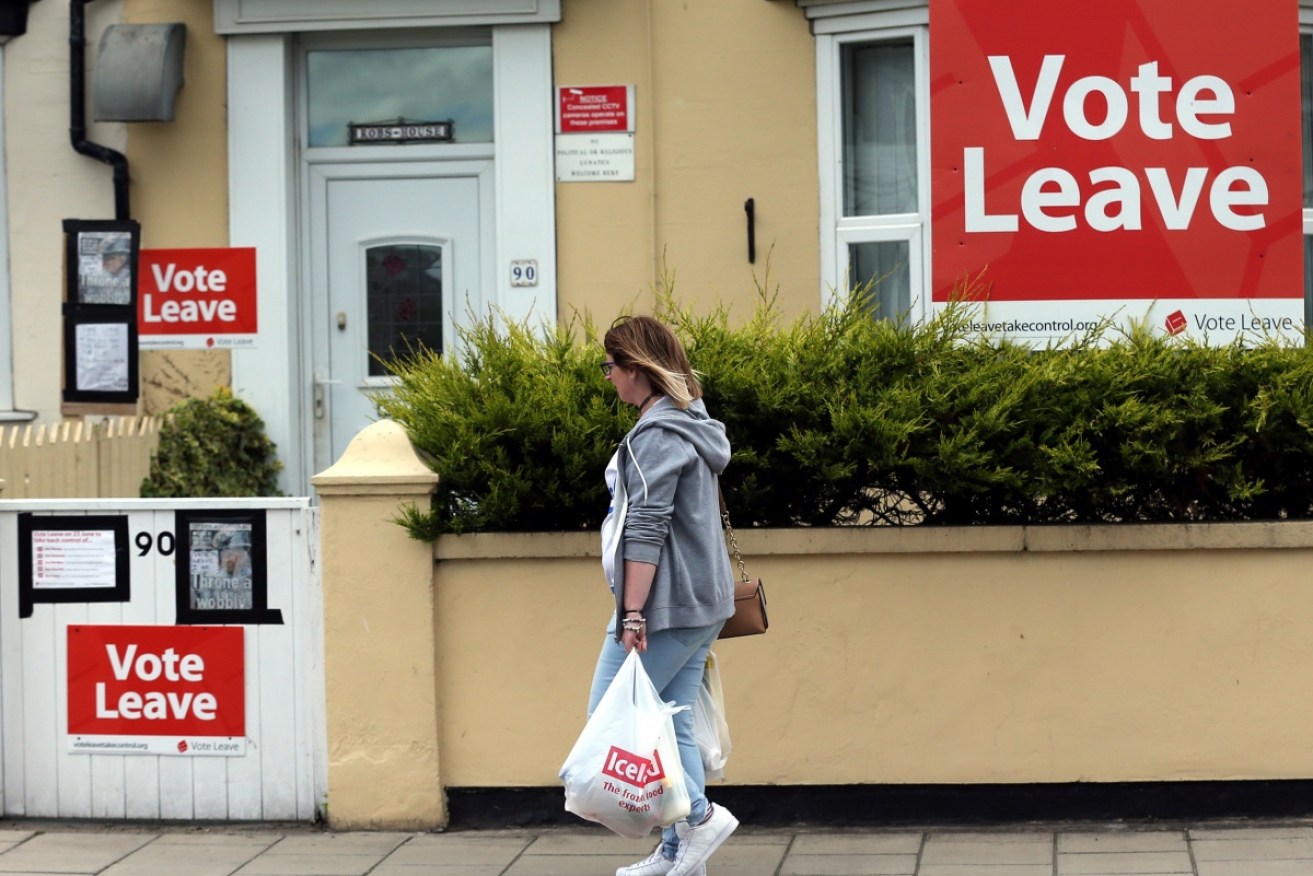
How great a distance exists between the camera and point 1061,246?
6.57 meters

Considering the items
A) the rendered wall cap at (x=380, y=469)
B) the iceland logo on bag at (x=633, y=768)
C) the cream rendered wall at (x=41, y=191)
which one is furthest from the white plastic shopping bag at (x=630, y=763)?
the cream rendered wall at (x=41, y=191)

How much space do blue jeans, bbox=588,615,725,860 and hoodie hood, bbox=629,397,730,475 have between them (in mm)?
530

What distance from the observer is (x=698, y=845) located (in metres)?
5.02

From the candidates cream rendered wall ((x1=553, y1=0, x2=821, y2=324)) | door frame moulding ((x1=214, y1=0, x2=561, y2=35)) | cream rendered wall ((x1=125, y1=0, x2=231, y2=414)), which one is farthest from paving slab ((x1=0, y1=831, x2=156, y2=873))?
door frame moulding ((x1=214, y1=0, x2=561, y2=35))

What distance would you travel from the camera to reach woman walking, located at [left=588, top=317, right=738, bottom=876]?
4.80 m

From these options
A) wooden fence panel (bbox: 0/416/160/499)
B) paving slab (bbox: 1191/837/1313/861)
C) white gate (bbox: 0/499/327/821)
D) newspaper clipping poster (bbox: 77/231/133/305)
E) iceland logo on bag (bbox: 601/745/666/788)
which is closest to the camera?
iceland logo on bag (bbox: 601/745/666/788)

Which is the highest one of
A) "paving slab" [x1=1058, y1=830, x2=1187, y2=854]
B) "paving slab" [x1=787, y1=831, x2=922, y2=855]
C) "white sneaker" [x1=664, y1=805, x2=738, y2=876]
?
"white sneaker" [x1=664, y1=805, x2=738, y2=876]

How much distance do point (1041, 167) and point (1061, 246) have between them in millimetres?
336

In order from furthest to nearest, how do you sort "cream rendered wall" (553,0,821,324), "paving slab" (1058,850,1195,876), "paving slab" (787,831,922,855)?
"cream rendered wall" (553,0,821,324), "paving slab" (787,831,922,855), "paving slab" (1058,850,1195,876)

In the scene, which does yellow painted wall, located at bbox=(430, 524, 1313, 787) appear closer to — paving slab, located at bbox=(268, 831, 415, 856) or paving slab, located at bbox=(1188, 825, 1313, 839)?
paving slab, located at bbox=(1188, 825, 1313, 839)

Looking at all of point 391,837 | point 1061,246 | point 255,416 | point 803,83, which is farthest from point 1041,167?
point 255,416

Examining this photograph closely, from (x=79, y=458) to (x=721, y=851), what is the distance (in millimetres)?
4249

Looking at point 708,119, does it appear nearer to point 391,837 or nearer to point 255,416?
point 255,416

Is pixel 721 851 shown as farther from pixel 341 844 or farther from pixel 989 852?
pixel 341 844
